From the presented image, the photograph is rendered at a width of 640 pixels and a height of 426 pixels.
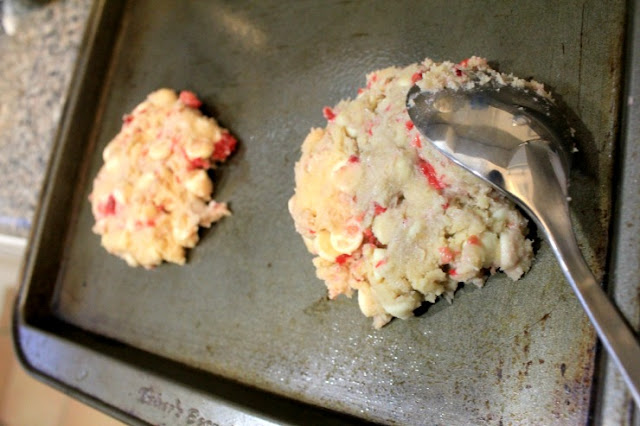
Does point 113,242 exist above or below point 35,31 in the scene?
below

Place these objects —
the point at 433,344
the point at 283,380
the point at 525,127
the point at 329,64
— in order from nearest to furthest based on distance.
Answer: the point at 525,127, the point at 433,344, the point at 283,380, the point at 329,64

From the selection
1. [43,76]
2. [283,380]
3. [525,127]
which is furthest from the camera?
[43,76]

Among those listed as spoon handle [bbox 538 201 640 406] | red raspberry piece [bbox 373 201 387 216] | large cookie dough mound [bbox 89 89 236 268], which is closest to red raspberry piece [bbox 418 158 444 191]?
red raspberry piece [bbox 373 201 387 216]

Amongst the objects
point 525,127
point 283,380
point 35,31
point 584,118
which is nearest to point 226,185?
point 283,380

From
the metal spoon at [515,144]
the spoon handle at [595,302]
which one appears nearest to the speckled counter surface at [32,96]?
the metal spoon at [515,144]

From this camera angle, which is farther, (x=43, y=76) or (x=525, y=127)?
(x=43, y=76)

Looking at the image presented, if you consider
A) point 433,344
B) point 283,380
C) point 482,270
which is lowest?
point 283,380

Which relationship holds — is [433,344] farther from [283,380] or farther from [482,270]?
[283,380]
